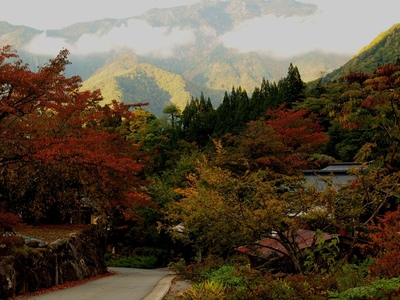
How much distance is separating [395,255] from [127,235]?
86.2ft

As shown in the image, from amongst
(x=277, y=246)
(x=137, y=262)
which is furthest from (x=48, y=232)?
(x=137, y=262)

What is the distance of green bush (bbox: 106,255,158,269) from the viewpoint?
29.1 metres

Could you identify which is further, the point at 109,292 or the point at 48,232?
the point at 48,232

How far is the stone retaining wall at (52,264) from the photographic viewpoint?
1161 centimetres

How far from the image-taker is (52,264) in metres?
14.2

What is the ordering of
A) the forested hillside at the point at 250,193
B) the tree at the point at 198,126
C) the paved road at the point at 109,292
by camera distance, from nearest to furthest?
the forested hillside at the point at 250,193
the paved road at the point at 109,292
the tree at the point at 198,126

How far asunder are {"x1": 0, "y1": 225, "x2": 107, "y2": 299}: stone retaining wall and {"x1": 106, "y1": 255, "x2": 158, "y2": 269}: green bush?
945 cm

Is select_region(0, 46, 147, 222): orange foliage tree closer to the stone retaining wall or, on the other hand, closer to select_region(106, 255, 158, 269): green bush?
the stone retaining wall

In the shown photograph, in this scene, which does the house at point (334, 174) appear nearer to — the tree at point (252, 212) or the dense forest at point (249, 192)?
the dense forest at point (249, 192)

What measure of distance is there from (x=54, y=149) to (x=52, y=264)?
16.8 feet

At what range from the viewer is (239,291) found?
878 cm

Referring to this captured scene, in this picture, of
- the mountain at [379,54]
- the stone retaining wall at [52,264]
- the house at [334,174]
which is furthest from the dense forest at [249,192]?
the mountain at [379,54]

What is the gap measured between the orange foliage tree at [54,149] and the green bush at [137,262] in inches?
327

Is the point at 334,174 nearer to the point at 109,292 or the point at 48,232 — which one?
the point at 109,292
